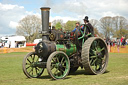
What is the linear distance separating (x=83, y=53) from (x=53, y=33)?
1.29m

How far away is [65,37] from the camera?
8.68 meters

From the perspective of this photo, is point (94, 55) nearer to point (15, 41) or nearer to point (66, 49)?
point (66, 49)

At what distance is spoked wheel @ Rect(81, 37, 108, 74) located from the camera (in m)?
8.16

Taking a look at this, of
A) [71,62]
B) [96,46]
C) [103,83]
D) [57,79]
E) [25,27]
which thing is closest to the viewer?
[103,83]

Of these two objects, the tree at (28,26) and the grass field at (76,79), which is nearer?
the grass field at (76,79)

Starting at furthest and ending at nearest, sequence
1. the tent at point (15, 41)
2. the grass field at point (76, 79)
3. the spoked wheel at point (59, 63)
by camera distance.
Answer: the tent at point (15, 41), the spoked wheel at point (59, 63), the grass field at point (76, 79)

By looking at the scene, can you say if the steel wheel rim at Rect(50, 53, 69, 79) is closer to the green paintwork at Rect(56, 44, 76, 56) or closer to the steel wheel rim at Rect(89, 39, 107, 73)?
the green paintwork at Rect(56, 44, 76, 56)

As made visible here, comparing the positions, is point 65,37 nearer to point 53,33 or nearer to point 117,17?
point 53,33

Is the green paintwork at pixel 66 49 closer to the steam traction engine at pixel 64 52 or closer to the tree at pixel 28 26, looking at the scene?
the steam traction engine at pixel 64 52

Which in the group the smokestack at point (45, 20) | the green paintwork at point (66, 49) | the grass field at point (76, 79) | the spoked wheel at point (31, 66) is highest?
the smokestack at point (45, 20)

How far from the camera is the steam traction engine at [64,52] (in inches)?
305

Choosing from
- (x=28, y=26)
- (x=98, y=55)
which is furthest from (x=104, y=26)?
(x=98, y=55)

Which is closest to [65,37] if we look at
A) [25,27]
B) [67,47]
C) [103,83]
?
[67,47]

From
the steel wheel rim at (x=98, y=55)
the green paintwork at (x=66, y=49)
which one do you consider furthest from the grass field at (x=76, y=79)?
the green paintwork at (x=66, y=49)
